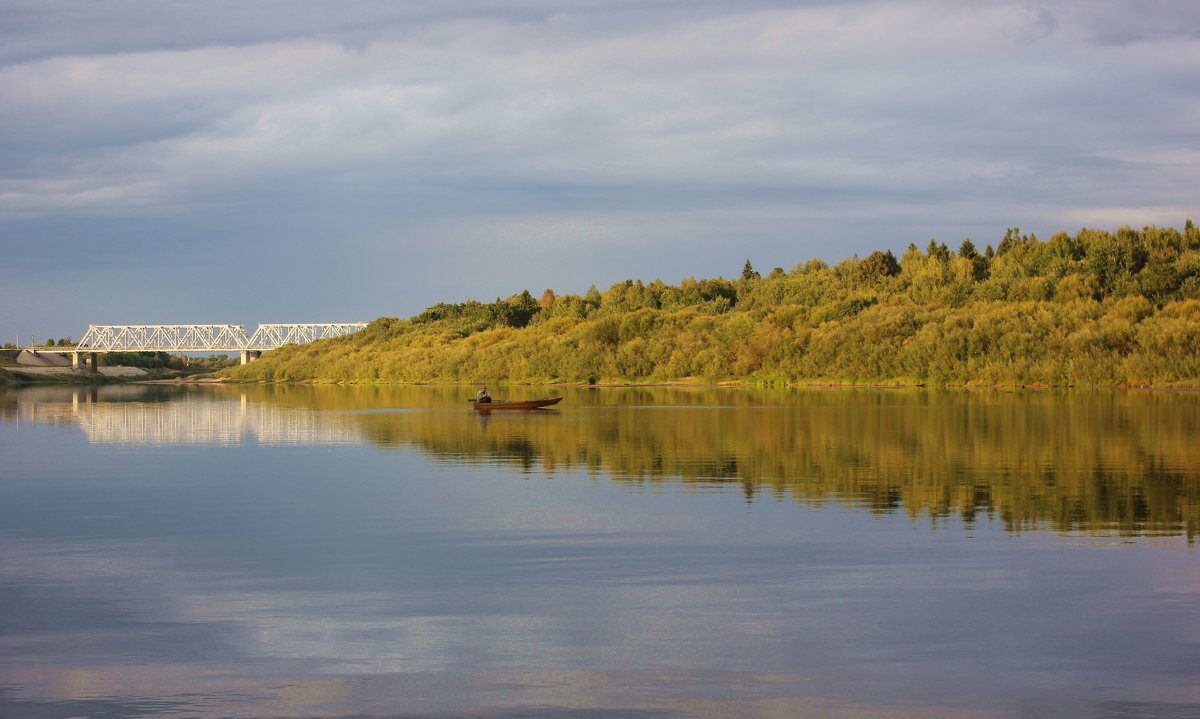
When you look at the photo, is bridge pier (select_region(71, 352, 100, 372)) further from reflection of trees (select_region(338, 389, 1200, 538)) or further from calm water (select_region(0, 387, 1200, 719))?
calm water (select_region(0, 387, 1200, 719))

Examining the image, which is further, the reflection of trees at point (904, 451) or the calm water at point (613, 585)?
the reflection of trees at point (904, 451)

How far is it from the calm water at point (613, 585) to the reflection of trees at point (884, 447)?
18 cm

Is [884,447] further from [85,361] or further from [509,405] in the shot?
[85,361]

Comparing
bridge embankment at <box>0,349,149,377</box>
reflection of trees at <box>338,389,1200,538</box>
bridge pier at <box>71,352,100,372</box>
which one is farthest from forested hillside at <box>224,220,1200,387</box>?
bridge pier at <box>71,352,100,372</box>

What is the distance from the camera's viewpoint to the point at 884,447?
29125mm

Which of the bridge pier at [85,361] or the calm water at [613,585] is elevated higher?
the bridge pier at [85,361]

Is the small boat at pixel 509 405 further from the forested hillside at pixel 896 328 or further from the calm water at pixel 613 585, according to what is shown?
the forested hillside at pixel 896 328

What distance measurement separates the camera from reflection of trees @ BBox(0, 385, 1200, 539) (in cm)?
1912

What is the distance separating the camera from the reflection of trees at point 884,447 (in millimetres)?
19125

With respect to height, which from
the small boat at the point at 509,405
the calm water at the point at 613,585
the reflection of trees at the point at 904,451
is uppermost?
the small boat at the point at 509,405

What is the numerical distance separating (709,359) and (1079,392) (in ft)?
109

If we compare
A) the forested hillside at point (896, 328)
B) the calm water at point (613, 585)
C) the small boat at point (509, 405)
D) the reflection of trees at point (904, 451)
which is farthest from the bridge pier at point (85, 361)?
the calm water at point (613, 585)

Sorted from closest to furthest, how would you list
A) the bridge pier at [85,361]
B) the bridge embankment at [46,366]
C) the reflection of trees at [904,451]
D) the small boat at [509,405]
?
the reflection of trees at [904,451]
the small boat at [509,405]
the bridge embankment at [46,366]
the bridge pier at [85,361]

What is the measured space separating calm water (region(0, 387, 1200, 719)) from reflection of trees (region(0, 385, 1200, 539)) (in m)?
0.18
